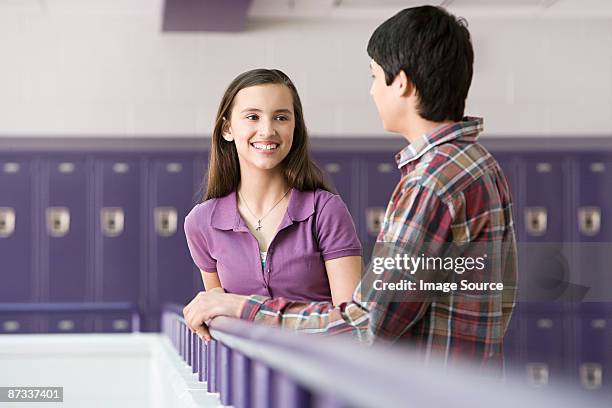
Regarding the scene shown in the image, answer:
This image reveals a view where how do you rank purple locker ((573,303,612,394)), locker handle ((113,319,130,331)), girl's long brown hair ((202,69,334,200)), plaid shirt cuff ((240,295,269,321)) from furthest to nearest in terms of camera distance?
purple locker ((573,303,612,394)) < locker handle ((113,319,130,331)) < girl's long brown hair ((202,69,334,200)) < plaid shirt cuff ((240,295,269,321))

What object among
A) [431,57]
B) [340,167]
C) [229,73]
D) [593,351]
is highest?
[229,73]

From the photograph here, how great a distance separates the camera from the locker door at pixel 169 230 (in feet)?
25.8

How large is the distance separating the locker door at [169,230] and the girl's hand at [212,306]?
20.0ft

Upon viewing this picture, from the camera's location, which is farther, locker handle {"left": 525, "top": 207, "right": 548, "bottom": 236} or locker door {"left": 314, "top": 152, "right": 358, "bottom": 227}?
locker handle {"left": 525, "top": 207, "right": 548, "bottom": 236}

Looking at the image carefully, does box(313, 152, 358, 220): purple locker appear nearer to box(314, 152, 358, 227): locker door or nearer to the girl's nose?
box(314, 152, 358, 227): locker door

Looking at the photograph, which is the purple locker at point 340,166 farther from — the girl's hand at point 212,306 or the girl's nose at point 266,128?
the girl's hand at point 212,306

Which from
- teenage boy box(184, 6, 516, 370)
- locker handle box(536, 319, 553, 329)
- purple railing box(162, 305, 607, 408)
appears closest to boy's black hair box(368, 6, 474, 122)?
teenage boy box(184, 6, 516, 370)

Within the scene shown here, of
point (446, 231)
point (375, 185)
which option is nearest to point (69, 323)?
point (375, 185)

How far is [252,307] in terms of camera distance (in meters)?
1.53

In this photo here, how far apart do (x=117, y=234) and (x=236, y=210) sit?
20.2ft

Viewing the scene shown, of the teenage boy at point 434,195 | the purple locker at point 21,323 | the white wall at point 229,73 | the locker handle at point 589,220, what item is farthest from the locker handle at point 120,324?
the teenage boy at point 434,195

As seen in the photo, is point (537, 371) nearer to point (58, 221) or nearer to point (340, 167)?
point (340, 167)

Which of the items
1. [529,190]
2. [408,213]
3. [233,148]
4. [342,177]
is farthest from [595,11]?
[408,213]

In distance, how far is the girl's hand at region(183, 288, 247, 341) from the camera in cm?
159
